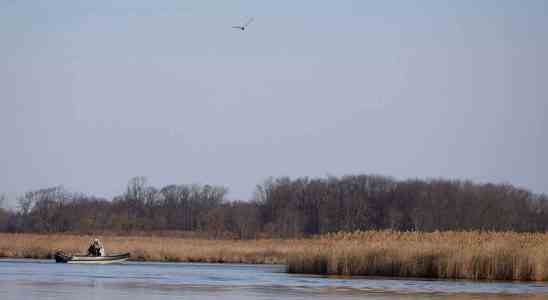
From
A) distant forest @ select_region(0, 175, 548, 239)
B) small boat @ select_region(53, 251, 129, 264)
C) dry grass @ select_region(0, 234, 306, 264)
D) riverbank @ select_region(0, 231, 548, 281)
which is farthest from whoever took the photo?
distant forest @ select_region(0, 175, 548, 239)

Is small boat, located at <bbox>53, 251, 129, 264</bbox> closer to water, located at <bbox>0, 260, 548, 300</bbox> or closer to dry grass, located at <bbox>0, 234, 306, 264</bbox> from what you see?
dry grass, located at <bbox>0, 234, 306, 264</bbox>

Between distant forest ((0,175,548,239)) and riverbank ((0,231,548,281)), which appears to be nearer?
riverbank ((0,231,548,281))

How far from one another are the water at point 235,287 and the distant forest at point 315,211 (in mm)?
46326

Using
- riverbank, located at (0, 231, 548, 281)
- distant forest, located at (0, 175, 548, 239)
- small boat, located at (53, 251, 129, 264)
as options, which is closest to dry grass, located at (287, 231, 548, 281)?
riverbank, located at (0, 231, 548, 281)

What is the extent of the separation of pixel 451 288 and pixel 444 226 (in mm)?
56224

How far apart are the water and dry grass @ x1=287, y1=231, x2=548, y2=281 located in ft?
5.08

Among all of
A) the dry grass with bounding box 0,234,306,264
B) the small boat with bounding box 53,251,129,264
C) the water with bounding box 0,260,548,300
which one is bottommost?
the water with bounding box 0,260,548,300

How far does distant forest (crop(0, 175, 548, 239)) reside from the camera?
285ft

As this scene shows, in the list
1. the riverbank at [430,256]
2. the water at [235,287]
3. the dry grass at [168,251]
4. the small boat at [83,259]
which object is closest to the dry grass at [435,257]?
the riverbank at [430,256]

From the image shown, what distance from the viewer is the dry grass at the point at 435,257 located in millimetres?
33188

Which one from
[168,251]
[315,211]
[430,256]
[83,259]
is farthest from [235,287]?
[315,211]

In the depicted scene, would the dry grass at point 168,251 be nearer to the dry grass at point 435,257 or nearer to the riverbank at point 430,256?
the riverbank at point 430,256

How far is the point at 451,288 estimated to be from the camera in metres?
29.0

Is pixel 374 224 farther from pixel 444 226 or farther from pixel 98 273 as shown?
pixel 98 273
